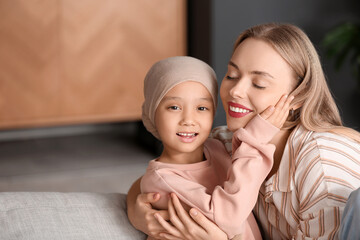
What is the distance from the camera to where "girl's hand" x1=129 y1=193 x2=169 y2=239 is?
1.55 meters

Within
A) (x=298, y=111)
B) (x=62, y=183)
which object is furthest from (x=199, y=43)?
(x=298, y=111)

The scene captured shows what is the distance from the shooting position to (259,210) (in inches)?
67.0

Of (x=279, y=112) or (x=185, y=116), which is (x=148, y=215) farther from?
(x=279, y=112)

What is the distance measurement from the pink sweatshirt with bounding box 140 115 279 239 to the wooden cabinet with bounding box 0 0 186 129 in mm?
2604

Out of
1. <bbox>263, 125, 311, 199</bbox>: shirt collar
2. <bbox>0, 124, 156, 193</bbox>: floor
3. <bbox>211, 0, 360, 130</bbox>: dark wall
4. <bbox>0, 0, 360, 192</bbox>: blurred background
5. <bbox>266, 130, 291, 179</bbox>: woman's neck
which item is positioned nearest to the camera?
<bbox>263, 125, 311, 199</bbox>: shirt collar

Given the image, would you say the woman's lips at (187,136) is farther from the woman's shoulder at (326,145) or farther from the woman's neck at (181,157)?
the woman's shoulder at (326,145)

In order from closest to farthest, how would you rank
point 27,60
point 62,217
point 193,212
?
point 193,212 < point 62,217 < point 27,60

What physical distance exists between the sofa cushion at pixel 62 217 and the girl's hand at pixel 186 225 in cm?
24

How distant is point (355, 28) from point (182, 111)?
9.56 feet

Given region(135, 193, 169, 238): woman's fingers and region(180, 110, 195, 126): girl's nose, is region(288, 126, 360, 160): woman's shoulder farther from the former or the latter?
region(135, 193, 169, 238): woman's fingers

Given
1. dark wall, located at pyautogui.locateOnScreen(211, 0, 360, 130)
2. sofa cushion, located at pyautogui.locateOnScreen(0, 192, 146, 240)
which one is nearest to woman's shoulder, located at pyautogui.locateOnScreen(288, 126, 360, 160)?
sofa cushion, located at pyautogui.locateOnScreen(0, 192, 146, 240)

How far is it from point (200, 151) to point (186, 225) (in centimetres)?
29

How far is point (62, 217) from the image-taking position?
5.47 ft

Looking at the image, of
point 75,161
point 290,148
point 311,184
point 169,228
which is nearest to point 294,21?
point 75,161
